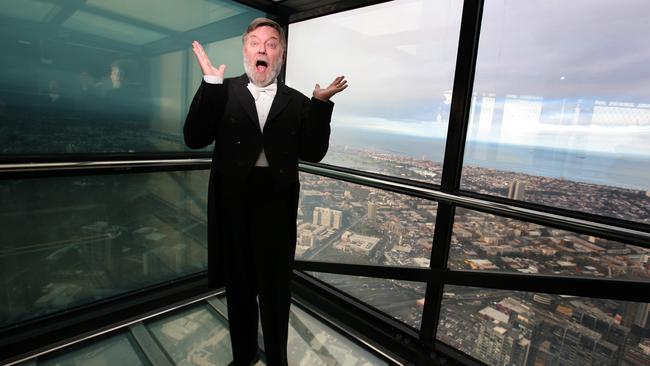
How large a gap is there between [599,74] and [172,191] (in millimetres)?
2947

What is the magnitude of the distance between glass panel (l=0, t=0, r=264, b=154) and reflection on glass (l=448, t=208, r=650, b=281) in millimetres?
2347

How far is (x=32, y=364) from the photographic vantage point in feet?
6.46

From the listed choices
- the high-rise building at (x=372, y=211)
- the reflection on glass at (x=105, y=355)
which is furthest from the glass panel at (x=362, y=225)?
the reflection on glass at (x=105, y=355)

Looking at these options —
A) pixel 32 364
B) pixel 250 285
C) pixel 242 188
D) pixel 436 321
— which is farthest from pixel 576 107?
pixel 32 364

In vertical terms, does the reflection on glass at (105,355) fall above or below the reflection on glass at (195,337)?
below

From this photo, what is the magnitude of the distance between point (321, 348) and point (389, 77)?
6.33 ft

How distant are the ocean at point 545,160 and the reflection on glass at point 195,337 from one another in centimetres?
175

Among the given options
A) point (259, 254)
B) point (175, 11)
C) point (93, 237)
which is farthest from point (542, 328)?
point (175, 11)

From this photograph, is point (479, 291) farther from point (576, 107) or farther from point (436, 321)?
point (576, 107)

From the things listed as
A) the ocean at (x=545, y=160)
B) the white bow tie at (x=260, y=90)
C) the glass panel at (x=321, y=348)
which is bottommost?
the glass panel at (x=321, y=348)

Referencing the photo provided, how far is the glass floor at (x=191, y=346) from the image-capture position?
2.05 m

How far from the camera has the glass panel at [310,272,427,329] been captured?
2346 millimetres

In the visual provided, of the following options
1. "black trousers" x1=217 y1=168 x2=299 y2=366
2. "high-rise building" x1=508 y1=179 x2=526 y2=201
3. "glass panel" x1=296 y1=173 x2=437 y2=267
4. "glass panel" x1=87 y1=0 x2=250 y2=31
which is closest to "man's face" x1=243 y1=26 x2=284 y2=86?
"black trousers" x1=217 y1=168 x2=299 y2=366

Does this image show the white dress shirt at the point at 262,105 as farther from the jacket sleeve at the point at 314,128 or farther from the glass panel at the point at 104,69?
the glass panel at the point at 104,69
